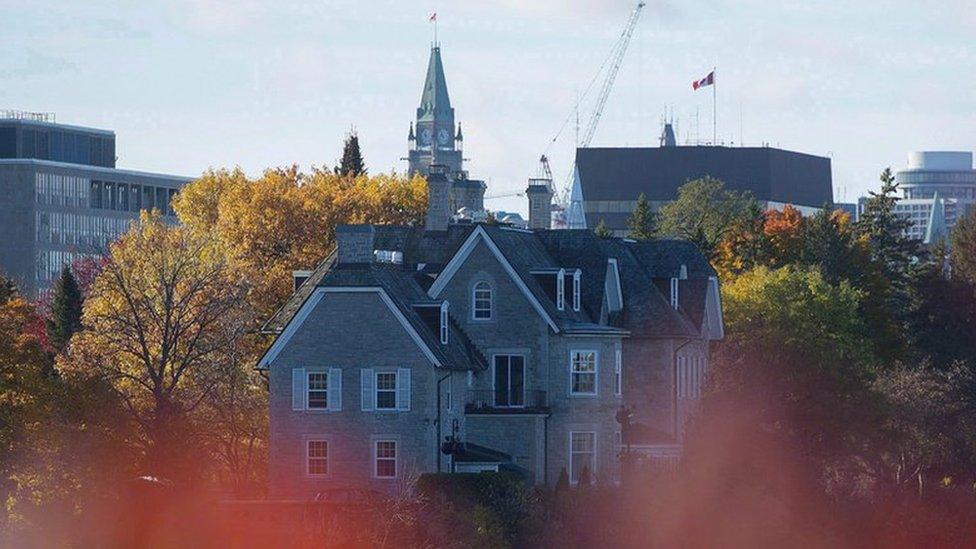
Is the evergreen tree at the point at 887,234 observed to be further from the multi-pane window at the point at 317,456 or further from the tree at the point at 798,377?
the multi-pane window at the point at 317,456

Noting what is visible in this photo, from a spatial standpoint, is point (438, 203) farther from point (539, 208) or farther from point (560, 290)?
point (560, 290)

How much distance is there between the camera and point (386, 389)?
82438 mm

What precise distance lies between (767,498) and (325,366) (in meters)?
22.0

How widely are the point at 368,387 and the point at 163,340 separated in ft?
36.3

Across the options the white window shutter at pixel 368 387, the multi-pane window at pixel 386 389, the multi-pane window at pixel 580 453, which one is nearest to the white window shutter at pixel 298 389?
the white window shutter at pixel 368 387

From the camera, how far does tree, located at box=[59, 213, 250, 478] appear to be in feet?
285

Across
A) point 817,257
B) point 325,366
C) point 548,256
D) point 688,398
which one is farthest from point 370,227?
point 817,257

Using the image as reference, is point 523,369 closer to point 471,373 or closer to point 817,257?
point 471,373

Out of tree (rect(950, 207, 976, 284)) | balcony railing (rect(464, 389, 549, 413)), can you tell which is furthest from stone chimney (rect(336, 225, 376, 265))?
tree (rect(950, 207, 976, 284))

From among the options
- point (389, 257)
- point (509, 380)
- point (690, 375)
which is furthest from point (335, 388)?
point (690, 375)

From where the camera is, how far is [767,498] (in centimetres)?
9681

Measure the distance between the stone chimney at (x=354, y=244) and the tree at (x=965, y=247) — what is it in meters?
87.7

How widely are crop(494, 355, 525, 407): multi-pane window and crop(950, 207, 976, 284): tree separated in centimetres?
8157

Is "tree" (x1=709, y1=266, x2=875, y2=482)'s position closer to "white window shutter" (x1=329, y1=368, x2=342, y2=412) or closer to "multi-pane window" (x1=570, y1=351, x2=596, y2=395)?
"multi-pane window" (x1=570, y1=351, x2=596, y2=395)
